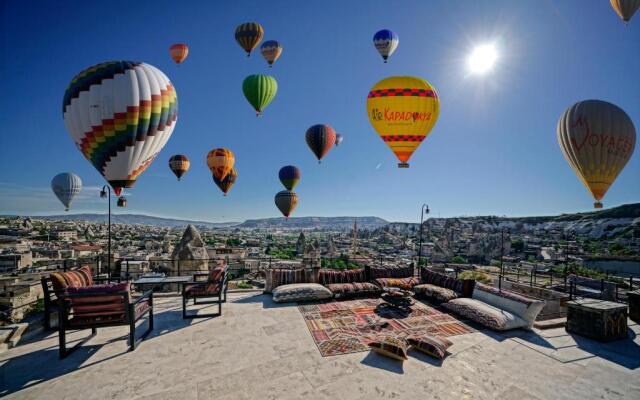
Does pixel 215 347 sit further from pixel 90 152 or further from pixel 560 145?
pixel 560 145

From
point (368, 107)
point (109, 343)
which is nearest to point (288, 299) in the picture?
point (109, 343)

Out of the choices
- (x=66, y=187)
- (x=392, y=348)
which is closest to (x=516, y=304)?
(x=392, y=348)

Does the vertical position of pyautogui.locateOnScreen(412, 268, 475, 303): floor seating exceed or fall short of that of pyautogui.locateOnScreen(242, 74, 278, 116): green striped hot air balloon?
it falls short

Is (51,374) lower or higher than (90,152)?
lower

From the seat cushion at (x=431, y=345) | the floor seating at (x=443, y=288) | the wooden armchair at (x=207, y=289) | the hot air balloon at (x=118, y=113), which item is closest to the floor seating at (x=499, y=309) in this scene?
the floor seating at (x=443, y=288)

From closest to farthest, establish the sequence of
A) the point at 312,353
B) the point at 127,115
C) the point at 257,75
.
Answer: the point at 312,353 → the point at 127,115 → the point at 257,75

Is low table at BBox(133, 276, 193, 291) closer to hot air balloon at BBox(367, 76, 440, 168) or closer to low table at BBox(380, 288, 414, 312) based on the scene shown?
low table at BBox(380, 288, 414, 312)

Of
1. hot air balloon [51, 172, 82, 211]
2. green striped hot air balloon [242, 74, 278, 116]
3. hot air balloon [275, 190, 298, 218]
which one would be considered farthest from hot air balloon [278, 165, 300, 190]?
hot air balloon [51, 172, 82, 211]
